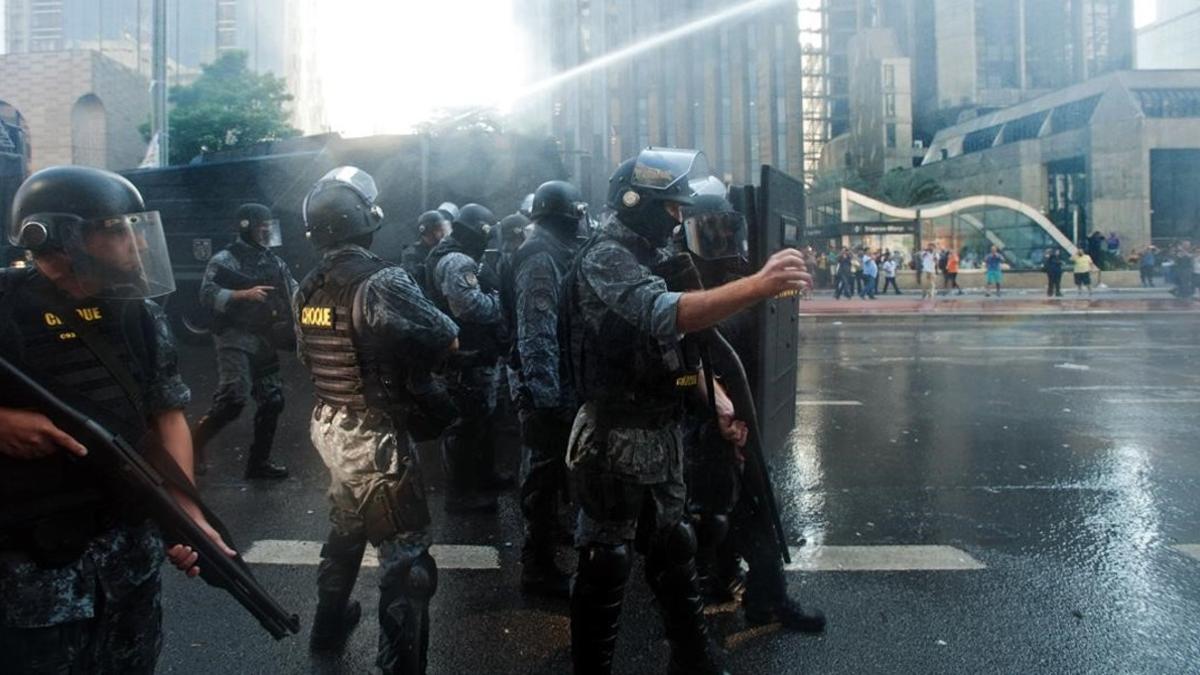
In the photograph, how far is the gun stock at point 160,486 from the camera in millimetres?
1588

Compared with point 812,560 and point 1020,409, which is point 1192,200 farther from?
point 812,560

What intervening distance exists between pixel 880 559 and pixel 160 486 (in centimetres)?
323

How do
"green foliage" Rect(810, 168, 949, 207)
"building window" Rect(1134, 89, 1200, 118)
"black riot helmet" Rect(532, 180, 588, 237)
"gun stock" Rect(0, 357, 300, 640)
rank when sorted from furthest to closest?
1. "green foliage" Rect(810, 168, 949, 207)
2. "building window" Rect(1134, 89, 1200, 118)
3. "black riot helmet" Rect(532, 180, 588, 237)
4. "gun stock" Rect(0, 357, 300, 640)

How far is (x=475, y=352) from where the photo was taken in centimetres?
488

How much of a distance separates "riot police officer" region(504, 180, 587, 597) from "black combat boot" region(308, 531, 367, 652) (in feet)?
2.79

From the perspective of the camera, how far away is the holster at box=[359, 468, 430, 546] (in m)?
2.69

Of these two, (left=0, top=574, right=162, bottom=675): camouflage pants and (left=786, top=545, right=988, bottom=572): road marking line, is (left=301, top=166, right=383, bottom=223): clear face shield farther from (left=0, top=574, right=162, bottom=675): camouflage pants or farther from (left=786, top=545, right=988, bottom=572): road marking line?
(left=786, top=545, right=988, bottom=572): road marking line

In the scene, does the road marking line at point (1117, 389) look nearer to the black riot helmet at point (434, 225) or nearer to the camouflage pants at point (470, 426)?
the camouflage pants at point (470, 426)

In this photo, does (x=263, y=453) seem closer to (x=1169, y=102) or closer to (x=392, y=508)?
(x=392, y=508)

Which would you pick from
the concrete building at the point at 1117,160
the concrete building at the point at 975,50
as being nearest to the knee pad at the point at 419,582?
the concrete building at the point at 1117,160

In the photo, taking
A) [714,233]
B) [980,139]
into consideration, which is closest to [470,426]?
[714,233]

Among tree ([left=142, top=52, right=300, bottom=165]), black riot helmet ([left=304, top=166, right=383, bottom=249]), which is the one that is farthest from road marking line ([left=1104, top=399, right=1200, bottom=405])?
tree ([left=142, top=52, right=300, bottom=165])

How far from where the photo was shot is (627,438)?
8.34 feet

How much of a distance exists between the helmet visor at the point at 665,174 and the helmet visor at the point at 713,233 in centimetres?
8
